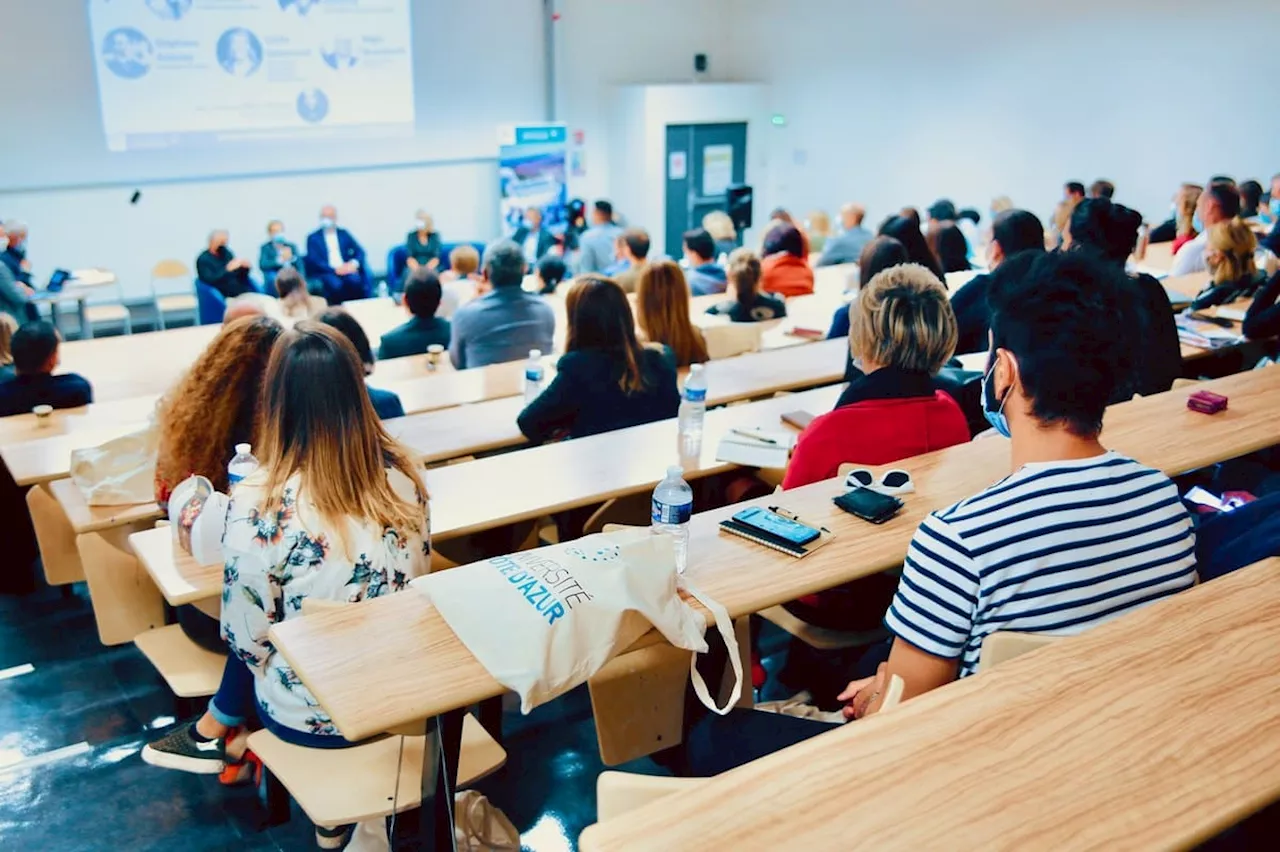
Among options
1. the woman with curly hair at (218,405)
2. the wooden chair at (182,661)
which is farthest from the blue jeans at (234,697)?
the woman with curly hair at (218,405)

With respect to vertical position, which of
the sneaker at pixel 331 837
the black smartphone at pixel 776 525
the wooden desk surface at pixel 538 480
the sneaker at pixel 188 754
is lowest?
the sneaker at pixel 331 837

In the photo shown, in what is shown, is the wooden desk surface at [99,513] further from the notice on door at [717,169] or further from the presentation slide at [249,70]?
the notice on door at [717,169]

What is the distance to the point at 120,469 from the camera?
315 centimetres

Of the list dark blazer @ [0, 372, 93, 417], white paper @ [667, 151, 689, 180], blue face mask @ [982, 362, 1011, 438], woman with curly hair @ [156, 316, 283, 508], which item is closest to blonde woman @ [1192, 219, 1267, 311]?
blue face mask @ [982, 362, 1011, 438]

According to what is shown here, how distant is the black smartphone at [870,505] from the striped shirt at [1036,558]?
56 centimetres

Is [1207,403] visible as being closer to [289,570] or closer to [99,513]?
[289,570]

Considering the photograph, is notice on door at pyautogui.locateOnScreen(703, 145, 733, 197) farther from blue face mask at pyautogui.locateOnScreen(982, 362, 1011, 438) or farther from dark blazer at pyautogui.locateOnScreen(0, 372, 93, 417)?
blue face mask at pyautogui.locateOnScreen(982, 362, 1011, 438)

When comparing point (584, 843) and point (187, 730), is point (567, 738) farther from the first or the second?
point (584, 843)

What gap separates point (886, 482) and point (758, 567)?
54 centimetres

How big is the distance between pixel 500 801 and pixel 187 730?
2.84 feet

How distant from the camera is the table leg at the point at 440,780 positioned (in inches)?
73.0

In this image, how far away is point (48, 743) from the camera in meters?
3.07

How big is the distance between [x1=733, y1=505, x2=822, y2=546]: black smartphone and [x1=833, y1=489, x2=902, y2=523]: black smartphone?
157mm

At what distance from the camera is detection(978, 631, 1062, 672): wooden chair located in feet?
5.49
